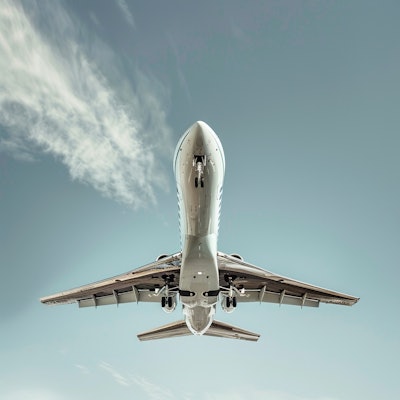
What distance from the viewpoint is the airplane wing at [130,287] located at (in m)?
22.2

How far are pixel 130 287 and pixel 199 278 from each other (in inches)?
282

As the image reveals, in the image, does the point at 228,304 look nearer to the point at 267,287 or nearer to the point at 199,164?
the point at 267,287

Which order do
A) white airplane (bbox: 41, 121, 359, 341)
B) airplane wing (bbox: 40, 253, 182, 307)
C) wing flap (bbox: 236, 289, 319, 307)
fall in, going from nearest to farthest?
white airplane (bbox: 41, 121, 359, 341) → airplane wing (bbox: 40, 253, 182, 307) → wing flap (bbox: 236, 289, 319, 307)

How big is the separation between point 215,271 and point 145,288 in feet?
23.3

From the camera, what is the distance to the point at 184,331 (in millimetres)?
27219

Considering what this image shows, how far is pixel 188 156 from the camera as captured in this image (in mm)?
16938

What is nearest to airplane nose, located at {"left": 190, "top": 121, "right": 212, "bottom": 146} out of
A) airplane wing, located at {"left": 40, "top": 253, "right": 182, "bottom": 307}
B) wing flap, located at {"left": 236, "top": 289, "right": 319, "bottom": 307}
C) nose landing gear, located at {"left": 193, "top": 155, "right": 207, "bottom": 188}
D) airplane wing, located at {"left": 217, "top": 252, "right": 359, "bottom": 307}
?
nose landing gear, located at {"left": 193, "top": 155, "right": 207, "bottom": 188}

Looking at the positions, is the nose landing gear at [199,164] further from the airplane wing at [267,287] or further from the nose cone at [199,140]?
the airplane wing at [267,287]

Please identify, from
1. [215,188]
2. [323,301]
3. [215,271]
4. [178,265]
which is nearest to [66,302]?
[178,265]

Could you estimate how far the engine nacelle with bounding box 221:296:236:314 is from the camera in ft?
73.9

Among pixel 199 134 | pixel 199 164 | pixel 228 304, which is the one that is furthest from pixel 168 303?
pixel 199 134

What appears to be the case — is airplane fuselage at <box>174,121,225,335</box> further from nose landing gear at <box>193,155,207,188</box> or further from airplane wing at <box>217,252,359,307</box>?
airplane wing at <box>217,252,359,307</box>

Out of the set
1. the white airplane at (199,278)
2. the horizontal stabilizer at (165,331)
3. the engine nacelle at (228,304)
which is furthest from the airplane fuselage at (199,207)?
the horizontal stabilizer at (165,331)

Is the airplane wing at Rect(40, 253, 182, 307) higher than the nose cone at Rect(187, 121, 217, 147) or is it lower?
lower
